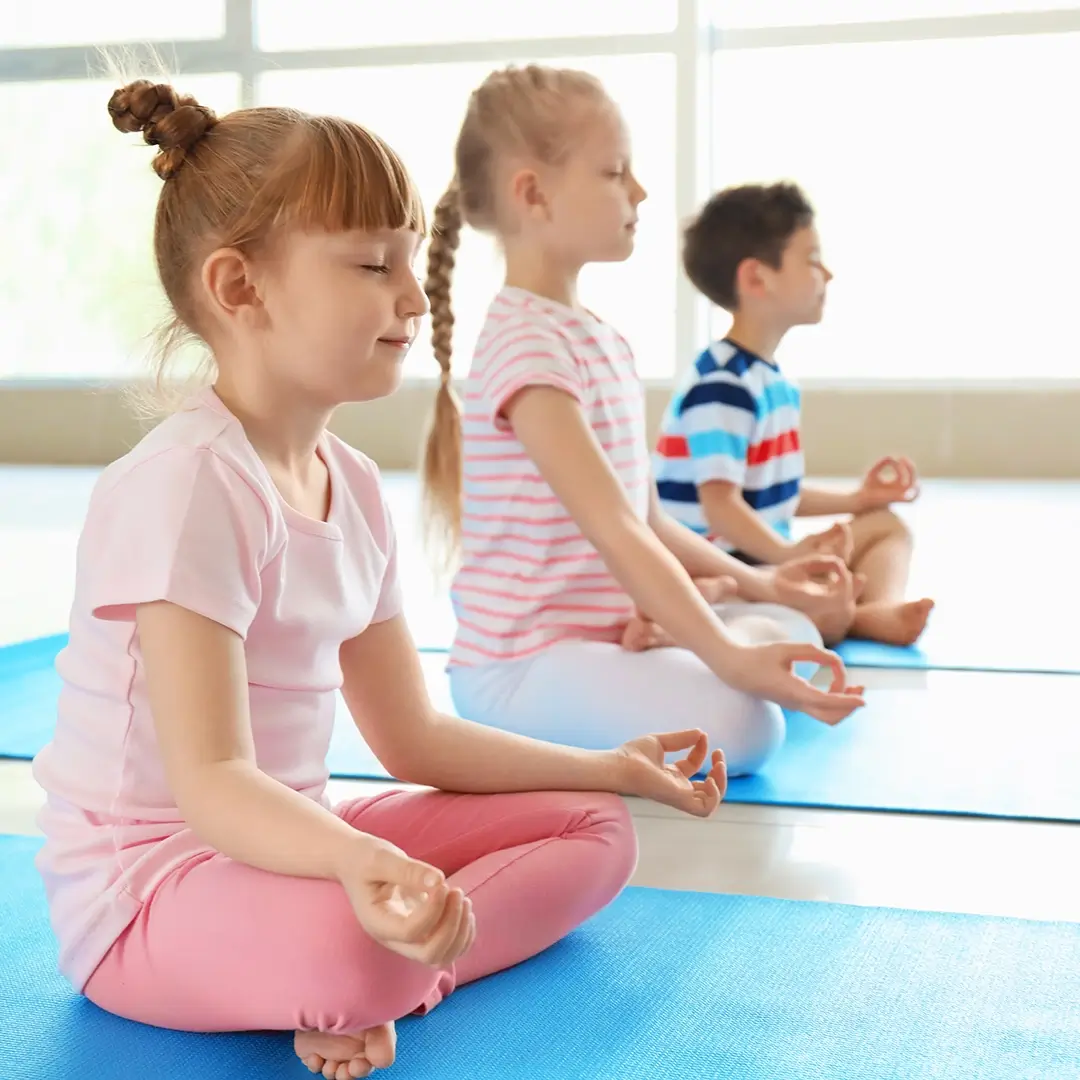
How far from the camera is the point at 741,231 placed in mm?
2365

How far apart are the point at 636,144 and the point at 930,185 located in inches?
42.0

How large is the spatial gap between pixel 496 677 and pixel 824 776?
382 millimetres

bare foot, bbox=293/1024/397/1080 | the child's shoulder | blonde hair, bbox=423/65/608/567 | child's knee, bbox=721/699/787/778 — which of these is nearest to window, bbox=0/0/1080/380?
blonde hair, bbox=423/65/608/567

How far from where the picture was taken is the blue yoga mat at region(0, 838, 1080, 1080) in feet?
3.10

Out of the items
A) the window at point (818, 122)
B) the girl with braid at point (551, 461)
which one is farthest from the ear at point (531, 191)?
the window at point (818, 122)

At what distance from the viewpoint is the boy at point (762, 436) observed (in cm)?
212

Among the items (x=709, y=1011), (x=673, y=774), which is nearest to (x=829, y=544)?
(x=673, y=774)

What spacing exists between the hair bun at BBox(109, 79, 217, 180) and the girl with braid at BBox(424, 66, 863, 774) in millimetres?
659

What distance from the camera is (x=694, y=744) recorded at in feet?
3.81

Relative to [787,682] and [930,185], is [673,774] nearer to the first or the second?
[787,682]

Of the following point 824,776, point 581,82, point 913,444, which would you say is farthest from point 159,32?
point 824,776

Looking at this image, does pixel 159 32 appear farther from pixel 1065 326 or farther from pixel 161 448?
pixel 161 448

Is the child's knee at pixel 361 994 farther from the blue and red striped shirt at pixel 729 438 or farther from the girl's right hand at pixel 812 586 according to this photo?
the blue and red striped shirt at pixel 729 438

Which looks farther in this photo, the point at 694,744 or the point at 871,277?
the point at 871,277
